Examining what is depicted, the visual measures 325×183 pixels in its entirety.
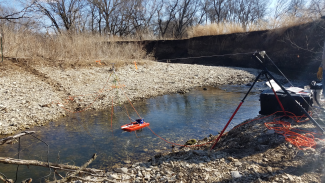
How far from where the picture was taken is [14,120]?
22.4ft

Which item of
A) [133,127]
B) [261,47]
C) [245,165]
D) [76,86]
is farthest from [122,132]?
[261,47]

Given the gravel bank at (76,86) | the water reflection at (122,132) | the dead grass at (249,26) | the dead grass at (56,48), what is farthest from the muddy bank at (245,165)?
the dead grass at (249,26)

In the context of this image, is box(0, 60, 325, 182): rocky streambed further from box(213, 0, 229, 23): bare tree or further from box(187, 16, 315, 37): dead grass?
box(213, 0, 229, 23): bare tree

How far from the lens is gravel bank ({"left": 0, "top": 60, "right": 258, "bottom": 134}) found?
24.9 feet

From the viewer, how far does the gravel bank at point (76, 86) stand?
758 cm

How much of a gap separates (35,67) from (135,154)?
29.0 feet

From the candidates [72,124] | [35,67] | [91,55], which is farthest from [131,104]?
[91,55]

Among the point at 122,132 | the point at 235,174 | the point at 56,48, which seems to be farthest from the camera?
the point at 56,48

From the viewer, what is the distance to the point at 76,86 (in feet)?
35.3

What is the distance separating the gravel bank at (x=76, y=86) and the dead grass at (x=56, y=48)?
1161mm

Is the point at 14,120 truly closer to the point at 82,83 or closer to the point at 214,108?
the point at 82,83

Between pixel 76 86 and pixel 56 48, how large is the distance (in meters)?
4.44

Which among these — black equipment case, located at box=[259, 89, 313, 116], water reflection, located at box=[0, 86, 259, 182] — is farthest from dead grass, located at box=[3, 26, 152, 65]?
black equipment case, located at box=[259, 89, 313, 116]

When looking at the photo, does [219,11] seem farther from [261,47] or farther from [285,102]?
[285,102]
